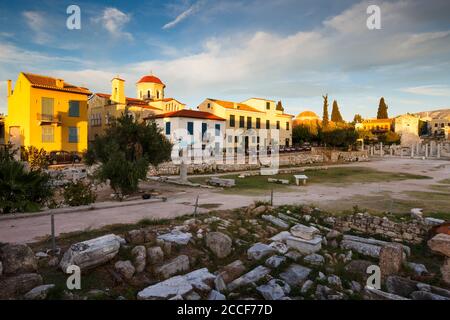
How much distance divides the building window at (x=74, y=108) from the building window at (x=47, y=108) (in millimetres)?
1908

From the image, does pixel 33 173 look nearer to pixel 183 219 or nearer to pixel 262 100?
pixel 183 219

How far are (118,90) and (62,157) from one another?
18169mm

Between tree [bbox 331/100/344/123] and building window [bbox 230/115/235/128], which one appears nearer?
building window [bbox 230/115/235/128]

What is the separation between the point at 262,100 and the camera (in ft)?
174

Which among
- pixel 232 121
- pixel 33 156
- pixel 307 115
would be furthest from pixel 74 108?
pixel 307 115

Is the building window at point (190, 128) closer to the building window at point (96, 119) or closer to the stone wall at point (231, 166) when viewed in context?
the stone wall at point (231, 166)

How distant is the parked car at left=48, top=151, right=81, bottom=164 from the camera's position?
95.3 feet

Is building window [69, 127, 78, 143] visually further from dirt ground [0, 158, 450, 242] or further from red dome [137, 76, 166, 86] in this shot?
red dome [137, 76, 166, 86]

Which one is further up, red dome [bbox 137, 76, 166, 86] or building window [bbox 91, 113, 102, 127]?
red dome [bbox 137, 76, 166, 86]

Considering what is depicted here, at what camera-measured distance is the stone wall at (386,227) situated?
10258mm

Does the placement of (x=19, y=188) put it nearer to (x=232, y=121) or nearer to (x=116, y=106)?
(x=116, y=106)

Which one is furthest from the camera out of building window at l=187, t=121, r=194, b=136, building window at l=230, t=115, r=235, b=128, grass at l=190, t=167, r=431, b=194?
building window at l=230, t=115, r=235, b=128

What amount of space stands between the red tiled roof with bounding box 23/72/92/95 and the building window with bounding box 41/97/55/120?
138 cm

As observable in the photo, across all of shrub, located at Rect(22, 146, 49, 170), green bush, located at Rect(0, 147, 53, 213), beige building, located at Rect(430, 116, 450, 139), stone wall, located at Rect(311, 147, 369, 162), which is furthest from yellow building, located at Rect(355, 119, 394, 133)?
green bush, located at Rect(0, 147, 53, 213)
